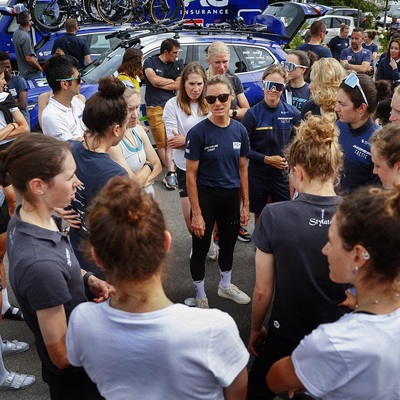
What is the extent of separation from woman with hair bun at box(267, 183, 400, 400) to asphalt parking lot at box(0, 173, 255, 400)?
3.83 feet

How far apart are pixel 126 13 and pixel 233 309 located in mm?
9975

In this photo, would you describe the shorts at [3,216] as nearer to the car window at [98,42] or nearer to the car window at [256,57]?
the car window at [256,57]

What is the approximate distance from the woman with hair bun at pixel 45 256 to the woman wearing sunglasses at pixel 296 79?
3764mm

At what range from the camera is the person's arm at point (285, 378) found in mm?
1638

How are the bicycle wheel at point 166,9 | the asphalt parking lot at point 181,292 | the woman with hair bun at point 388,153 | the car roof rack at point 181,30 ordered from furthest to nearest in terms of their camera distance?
the bicycle wheel at point 166,9 → the car roof rack at point 181,30 → the asphalt parking lot at point 181,292 → the woman with hair bun at point 388,153

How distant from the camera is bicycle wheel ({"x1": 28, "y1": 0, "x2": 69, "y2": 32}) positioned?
1127 cm

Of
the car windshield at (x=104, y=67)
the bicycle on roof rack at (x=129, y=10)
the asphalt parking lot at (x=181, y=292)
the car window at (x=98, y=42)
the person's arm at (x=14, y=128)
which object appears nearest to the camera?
the asphalt parking lot at (x=181, y=292)

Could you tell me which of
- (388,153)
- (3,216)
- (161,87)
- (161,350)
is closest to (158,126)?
(161,87)

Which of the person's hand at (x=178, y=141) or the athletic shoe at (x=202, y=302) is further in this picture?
the person's hand at (x=178, y=141)

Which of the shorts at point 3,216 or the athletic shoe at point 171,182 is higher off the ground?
the shorts at point 3,216

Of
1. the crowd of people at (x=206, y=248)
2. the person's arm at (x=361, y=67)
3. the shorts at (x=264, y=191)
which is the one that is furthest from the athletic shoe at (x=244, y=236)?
the person's arm at (x=361, y=67)

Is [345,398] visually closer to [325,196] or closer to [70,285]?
[325,196]

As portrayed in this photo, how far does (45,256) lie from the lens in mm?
1733

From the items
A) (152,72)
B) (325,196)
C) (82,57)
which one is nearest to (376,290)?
(325,196)
